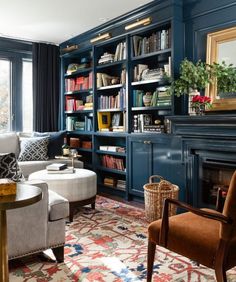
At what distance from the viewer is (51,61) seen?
18.4 feet

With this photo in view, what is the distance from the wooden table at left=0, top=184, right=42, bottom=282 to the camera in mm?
1552

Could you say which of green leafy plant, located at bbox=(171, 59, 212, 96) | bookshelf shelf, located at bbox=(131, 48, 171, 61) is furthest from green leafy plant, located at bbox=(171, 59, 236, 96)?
bookshelf shelf, located at bbox=(131, 48, 171, 61)

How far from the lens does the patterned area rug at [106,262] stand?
2.18 meters

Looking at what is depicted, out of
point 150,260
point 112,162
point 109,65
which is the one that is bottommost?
point 150,260

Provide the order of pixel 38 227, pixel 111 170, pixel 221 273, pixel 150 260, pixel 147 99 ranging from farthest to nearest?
pixel 111 170, pixel 147 99, pixel 38 227, pixel 150 260, pixel 221 273

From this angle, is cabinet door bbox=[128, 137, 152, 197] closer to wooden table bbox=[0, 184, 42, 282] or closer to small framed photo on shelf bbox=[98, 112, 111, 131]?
small framed photo on shelf bbox=[98, 112, 111, 131]

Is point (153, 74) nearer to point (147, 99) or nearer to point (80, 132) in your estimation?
point (147, 99)

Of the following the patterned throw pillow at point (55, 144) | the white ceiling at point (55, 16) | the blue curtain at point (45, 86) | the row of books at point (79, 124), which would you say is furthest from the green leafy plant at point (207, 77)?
the blue curtain at point (45, 86)

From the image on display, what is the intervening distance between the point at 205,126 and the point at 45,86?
3432 millimetres

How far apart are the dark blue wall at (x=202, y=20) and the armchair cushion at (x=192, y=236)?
2.16 metres

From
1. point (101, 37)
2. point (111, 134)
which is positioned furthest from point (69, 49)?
point (111, 134)

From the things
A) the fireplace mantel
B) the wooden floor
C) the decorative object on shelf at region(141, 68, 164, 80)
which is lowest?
the wooden floor

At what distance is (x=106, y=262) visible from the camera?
2.41 metres

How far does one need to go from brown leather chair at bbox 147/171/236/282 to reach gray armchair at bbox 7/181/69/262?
30.3 inches
